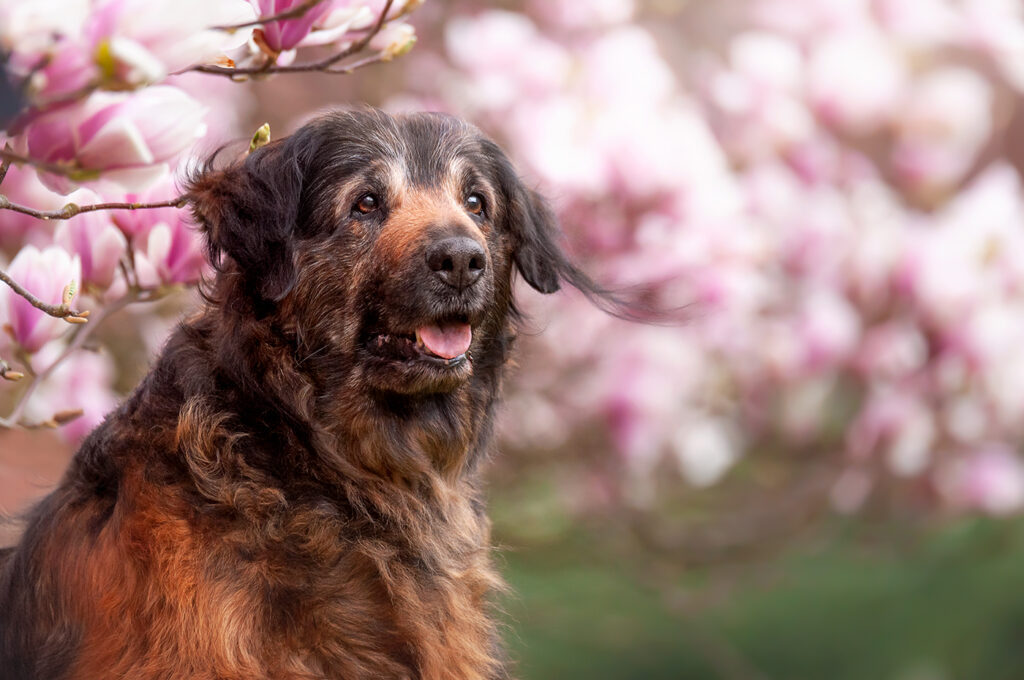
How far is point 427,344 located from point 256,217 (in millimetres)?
470

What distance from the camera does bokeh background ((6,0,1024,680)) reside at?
5277 mm

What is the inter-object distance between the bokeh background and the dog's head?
6.42 feet

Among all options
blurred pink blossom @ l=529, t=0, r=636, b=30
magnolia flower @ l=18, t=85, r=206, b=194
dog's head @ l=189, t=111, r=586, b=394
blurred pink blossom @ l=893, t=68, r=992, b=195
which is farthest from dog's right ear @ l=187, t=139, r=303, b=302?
blurred pink blossom @ l=893, t=68, r=992, b=195

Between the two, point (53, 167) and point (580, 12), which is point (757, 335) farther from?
point (53, 167)

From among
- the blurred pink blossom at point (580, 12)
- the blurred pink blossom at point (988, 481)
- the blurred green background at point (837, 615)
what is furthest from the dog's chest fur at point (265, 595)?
the blurred pink blossom at point (988, 481)

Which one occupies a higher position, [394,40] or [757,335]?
[394,40]

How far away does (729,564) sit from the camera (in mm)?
5766

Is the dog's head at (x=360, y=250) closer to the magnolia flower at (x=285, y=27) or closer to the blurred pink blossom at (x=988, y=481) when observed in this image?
the magnolia flower at (x=285, y=27)

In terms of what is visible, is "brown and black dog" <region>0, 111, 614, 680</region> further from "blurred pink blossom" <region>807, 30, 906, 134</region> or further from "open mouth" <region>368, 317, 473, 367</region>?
"blurred pink blossom" <region>807, 30, 906, 134</region>

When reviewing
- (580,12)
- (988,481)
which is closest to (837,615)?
(988,481)

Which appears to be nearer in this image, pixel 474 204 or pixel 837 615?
pixel 474 204

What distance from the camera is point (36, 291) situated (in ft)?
8.27

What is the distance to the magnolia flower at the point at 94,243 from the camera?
276cm

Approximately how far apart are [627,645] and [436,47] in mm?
2998
